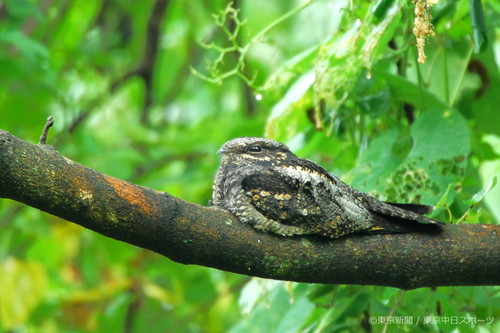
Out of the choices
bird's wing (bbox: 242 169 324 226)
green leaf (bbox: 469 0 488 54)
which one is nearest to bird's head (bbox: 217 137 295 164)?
bird's wing (bbox: 242 169 324 226)

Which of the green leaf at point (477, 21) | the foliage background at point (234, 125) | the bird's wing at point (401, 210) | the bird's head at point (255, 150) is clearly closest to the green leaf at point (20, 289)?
the foliage background at point (234, 125)

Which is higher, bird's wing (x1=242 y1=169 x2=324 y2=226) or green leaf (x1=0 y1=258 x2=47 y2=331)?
green leaf (x1=0 y1=258 x2=47 y2=331)

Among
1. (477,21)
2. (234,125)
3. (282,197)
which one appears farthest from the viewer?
(234,125)

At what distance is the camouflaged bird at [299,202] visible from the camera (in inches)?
95.4

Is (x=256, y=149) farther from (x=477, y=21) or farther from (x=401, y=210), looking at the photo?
(x=477, y=21)

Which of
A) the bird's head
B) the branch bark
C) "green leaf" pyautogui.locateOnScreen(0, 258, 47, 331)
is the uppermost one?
"green leaf" pyautogui.locateOnScreen(0, 258, 47, 331)

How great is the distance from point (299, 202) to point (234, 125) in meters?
2.34

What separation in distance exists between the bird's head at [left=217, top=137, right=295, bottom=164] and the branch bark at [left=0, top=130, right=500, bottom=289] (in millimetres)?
595

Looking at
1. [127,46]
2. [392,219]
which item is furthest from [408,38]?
[127,46]

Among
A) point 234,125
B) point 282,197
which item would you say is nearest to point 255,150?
point 282,197

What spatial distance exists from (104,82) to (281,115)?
319 cm

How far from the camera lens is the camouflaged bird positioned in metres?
2.42

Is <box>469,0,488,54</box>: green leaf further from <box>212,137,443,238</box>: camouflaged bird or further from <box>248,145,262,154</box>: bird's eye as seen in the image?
<box>248,145,262,154</box>: bird's eye

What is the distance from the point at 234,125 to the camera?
4.86m
